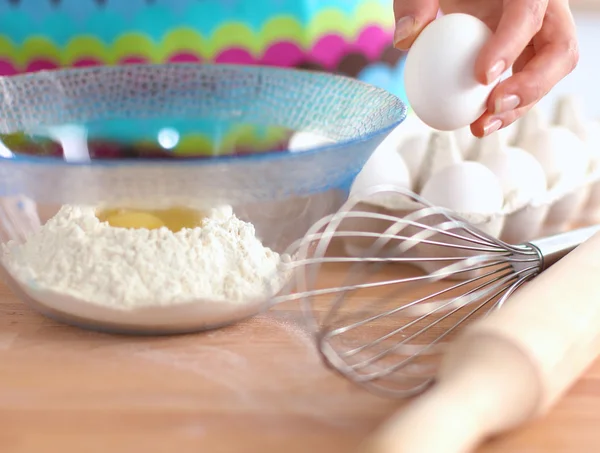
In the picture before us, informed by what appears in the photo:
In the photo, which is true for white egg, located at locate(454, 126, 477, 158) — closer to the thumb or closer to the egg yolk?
the thumb

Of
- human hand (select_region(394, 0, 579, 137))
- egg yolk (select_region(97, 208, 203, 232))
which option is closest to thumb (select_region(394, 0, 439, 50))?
human hand (select_region(394, 0, 579, 137))

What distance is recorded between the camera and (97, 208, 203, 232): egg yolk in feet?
1.55

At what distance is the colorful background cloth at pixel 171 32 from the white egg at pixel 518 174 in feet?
0.69

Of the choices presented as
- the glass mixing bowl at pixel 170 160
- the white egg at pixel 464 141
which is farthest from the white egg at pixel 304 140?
the white egg at pixel 464 141

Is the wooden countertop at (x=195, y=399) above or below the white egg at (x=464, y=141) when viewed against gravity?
below

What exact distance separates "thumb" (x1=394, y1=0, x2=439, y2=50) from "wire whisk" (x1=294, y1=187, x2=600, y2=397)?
0.42 feet

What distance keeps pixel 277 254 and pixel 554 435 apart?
21 centimetres

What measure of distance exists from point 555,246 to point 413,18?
200 millimetres

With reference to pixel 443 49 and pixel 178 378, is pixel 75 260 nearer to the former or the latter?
pixel 178 378

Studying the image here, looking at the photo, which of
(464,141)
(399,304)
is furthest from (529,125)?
(399,304)

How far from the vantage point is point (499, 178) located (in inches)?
25.8

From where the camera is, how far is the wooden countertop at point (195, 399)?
1.27 feet

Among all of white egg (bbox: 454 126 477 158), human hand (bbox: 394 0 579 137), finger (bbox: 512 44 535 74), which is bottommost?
human hand (bbox: 394 0 579 137)

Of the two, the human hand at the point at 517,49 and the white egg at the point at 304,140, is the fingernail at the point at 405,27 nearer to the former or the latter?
the human hand at the point at 517,49
